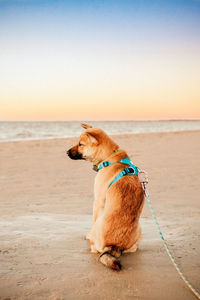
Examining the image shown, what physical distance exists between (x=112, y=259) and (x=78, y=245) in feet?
3.38

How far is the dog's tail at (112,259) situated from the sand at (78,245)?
0.23ft

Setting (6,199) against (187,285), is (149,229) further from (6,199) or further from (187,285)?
(6,199)

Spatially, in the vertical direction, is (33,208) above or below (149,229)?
below

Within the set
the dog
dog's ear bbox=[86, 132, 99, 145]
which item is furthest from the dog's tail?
dog's ear bbox=[86, 132, 99, 145]

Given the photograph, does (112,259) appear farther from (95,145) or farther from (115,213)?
(95,145)

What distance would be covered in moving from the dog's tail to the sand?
0.07 metres

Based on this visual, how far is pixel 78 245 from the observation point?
4.14 m

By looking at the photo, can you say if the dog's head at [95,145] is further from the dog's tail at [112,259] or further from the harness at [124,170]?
the dog's tail at [112,259]

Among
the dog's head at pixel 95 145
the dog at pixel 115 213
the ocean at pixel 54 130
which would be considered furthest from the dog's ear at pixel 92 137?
the ocean at pixel 54 130

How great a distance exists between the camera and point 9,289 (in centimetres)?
277

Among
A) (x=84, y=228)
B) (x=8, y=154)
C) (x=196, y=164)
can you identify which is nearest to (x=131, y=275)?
(x=84, y=228)

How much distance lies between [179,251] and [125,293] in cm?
140

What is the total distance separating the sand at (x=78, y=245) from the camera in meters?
2.81

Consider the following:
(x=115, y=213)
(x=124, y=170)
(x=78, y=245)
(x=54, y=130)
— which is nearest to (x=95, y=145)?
(x=124, y=170)
